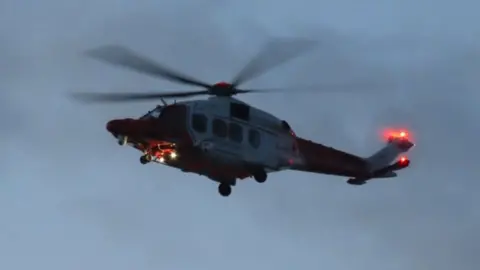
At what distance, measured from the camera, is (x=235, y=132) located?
44375mm

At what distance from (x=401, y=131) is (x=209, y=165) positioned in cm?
1287

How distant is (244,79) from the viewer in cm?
4553

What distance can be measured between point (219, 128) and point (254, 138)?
1.70 metres

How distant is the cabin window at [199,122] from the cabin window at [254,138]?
81.3 inches

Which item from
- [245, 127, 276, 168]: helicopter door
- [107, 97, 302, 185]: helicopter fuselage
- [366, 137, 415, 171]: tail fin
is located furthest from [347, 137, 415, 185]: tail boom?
[245, 127, 276, 168]: helicopter door

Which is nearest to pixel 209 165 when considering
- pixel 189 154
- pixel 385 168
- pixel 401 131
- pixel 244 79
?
pixel 189 154

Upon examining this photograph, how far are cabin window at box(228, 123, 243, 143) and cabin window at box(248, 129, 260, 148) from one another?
0.47 metres

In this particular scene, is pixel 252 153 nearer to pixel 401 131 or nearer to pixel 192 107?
pixel 192 107

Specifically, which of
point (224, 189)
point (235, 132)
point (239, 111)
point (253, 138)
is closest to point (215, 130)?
point (235, 132)

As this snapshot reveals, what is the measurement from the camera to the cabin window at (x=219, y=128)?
144ft

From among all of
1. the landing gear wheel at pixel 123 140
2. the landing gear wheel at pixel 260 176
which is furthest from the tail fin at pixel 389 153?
the landing gear wheel at pixel 123 140

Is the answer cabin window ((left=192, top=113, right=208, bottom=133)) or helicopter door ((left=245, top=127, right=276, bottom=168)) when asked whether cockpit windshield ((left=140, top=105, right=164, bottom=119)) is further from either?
helicopter door ((left=245, top=127, right=276, bottom=168))

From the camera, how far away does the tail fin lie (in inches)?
1978

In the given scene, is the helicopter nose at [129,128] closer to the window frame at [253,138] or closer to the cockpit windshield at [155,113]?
the cockpit windshield at [155,113]
